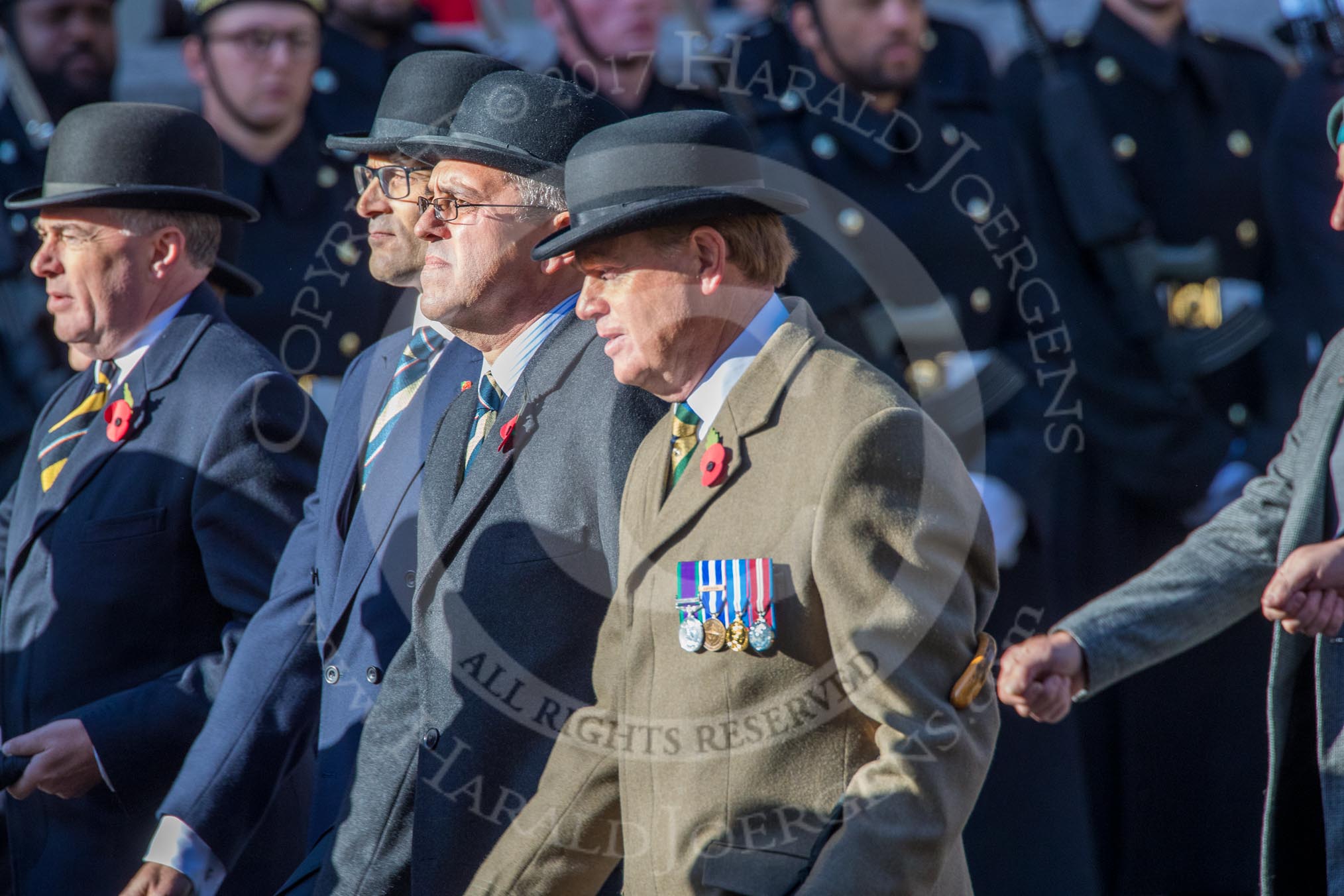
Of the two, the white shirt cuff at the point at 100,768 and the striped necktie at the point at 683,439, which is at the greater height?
the striped necktie at the point at 683,439

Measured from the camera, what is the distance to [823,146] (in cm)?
468

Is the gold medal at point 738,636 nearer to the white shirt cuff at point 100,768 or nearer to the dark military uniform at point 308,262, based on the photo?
the white shirt cuff at point 100,768

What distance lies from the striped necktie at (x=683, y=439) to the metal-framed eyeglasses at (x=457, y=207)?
66 cm

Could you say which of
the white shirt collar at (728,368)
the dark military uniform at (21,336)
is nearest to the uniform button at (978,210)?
the white shirt collar at (728,368)

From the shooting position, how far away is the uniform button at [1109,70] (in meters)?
5.16

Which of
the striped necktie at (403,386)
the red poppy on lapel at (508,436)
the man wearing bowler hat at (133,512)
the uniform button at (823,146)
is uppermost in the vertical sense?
the uniform button at (823,146)

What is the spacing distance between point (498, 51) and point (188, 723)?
292 cm

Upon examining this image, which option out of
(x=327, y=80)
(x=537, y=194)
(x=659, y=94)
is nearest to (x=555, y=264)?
(x=537, y=194)

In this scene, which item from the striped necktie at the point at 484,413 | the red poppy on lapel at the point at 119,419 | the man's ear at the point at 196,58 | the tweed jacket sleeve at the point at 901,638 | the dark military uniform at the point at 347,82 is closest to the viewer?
the tweed jacket sleeve at the point at 901,638

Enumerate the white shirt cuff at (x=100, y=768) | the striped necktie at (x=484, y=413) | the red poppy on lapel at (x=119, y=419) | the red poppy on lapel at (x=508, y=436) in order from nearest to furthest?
the red poppy on lapel at (x=508, y=436), the striped necktie at (x=484, y=413), the white shirt cuff at (x=100, y=768), the red poppy on lapel at (x=119, y=419)

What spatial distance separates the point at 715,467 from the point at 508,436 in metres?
0.53

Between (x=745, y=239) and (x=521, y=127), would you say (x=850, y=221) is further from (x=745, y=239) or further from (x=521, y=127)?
(x=745, y=239)

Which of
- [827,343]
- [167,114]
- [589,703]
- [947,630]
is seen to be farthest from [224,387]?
[947,630]

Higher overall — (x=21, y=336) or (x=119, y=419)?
(x=119, y=419)
